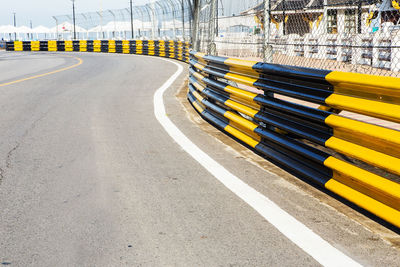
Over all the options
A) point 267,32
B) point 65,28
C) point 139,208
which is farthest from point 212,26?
point 65,28

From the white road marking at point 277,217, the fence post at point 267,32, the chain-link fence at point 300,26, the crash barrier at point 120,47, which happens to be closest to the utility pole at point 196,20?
the chain-link fence at point 300,26

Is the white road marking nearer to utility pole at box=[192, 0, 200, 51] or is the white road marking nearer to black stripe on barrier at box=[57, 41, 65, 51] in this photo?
utility pole at box=[192, 0, 200, 51]

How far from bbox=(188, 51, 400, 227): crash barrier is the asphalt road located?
0.80 ft

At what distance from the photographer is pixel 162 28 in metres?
31.4

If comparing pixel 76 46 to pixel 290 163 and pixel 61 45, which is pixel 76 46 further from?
pixel 290 163

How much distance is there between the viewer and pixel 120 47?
37250 mm

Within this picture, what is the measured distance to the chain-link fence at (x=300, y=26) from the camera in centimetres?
617

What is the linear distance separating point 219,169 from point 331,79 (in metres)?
1.55

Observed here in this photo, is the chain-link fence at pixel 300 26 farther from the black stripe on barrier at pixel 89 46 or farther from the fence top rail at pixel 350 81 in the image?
the black stripe on barrier at pixel 89 46

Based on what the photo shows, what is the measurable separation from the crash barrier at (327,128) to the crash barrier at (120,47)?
1746 centimetres

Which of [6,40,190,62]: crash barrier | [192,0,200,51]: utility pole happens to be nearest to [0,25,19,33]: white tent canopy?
[6,40,190,62]: crash barrier

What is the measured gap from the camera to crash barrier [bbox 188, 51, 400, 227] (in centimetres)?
364

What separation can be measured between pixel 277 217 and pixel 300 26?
4331 millimetres

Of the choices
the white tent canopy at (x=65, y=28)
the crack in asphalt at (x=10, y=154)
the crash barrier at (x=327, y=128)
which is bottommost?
the crack in asphalt at (x=10, y=154)
